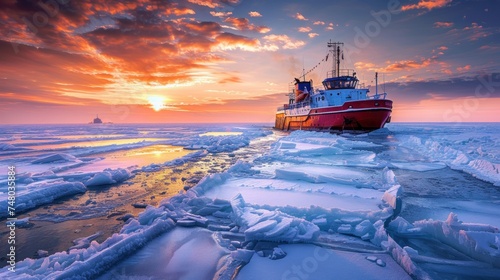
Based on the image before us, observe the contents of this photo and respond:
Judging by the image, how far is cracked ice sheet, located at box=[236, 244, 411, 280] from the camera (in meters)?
2.58

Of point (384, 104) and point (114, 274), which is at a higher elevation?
point (384, 104)

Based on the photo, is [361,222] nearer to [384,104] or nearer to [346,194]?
[346,194]

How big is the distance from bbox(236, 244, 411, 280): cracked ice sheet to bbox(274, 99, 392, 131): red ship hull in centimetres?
2485

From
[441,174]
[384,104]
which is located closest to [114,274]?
[441,174]

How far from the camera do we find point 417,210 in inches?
178

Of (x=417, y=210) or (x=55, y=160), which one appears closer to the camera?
(x=417, y=210)

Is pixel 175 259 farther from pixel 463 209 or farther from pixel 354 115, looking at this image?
pixel 354 115

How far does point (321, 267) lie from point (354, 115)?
25739 mm

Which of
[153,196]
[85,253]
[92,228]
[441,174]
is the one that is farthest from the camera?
[441,174]

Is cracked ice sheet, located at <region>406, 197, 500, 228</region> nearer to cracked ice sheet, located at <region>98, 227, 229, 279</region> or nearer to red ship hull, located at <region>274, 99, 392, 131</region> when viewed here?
cracked ice sheet, located at <region>98, 227, 229, 279</region>

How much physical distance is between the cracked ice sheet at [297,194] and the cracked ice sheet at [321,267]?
150 cm

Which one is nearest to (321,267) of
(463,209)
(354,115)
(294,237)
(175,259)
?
(294,237)

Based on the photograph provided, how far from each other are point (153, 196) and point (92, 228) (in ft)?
6.08

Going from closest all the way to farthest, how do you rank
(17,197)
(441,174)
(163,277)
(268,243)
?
(163,277)
(268,243)
(17,197)
(441,174)
